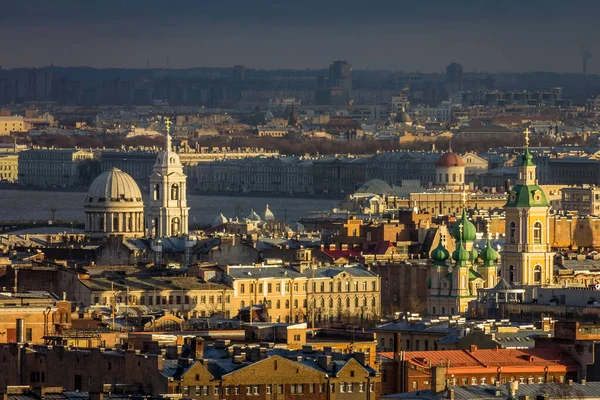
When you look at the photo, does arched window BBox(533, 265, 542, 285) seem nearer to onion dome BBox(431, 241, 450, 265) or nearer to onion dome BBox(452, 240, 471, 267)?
onion dome BBox(431, 241, 450, 265)

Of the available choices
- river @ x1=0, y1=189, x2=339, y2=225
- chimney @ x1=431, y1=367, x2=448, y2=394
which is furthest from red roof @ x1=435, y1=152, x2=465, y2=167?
chimney @ x1=431, y1=367, x2=448, y2=394

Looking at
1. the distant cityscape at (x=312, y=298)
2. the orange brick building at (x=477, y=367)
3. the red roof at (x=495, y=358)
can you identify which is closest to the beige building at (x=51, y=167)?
the distant cityscape at (x=312, y=298)

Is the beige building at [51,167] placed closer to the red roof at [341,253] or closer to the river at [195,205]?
the river at [195,205]

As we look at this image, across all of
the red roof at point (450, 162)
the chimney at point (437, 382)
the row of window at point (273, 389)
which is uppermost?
the red roof at point (450, 162)

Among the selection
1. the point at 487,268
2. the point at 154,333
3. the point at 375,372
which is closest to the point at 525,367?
the point at 375,372

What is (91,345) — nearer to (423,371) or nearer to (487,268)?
(423,371)

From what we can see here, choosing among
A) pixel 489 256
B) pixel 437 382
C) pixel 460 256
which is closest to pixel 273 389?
pixel 437 382
